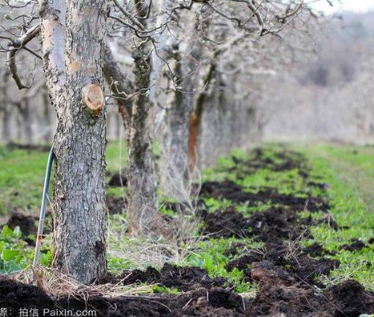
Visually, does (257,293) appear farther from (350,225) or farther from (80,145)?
(350,225)

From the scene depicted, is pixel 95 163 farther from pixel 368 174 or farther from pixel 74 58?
pixel 368 174

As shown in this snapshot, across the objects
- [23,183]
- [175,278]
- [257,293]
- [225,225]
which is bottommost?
[23,183]

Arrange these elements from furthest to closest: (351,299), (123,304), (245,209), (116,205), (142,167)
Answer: (116,205) < (245,209) < (142,167) < (351,299) < (123,304)

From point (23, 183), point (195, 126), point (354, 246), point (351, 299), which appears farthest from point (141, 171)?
point (195, 126)

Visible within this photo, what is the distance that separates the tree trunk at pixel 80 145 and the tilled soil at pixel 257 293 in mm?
450

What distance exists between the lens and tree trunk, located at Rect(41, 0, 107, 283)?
18.8ft

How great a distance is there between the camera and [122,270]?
6.60 metres

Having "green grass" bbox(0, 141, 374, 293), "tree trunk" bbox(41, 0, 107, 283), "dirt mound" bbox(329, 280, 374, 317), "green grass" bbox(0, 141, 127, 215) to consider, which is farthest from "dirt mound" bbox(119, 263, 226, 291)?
"green grass" bbox(0, 141, 127, 215)

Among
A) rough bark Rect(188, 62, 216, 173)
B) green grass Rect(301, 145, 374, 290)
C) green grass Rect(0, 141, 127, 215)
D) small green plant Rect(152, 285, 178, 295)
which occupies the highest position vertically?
rough bark Rect(188, 62, 216, 173)

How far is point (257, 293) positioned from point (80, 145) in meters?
2.23

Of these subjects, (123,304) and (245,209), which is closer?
(123,304)

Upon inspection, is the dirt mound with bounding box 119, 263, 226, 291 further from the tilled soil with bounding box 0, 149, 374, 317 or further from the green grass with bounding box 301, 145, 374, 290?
the green grass with bounding box 301, 145, 374, 290

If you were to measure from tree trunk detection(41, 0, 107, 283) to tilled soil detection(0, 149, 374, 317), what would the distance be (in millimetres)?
450

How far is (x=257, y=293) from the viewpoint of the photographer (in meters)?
5.54
